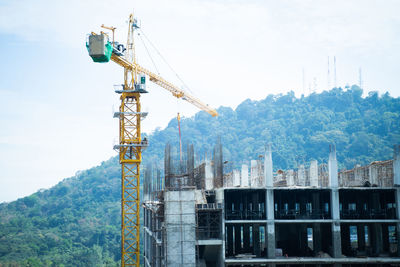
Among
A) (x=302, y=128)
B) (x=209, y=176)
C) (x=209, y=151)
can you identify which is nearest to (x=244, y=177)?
(x=209, y=176)

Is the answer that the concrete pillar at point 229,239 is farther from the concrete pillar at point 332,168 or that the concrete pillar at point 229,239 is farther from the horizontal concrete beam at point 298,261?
the concrete pillar at point 332,168

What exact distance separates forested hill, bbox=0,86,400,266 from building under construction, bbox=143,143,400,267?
55.3 metres

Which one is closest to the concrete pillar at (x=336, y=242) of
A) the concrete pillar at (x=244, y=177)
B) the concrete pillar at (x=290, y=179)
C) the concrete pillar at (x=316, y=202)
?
→ the concrete pillar at (x=316, y=202)

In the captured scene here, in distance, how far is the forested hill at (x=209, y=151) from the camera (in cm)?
9388

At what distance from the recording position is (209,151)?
133 metres

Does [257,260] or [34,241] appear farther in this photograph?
[34,241]

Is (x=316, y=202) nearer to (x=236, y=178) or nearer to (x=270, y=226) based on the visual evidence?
(x=270, y=226)

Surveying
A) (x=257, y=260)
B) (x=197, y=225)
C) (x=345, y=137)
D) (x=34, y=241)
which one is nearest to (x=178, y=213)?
(x=197, y=225)

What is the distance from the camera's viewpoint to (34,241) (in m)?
92.6

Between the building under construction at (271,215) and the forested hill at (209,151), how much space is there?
55.3 m

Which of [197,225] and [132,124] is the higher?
[132,124]

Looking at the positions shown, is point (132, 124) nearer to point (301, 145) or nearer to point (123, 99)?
point (123, 99)

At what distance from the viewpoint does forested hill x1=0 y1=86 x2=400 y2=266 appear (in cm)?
9388

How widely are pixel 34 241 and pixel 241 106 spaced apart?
102271 millimetres
